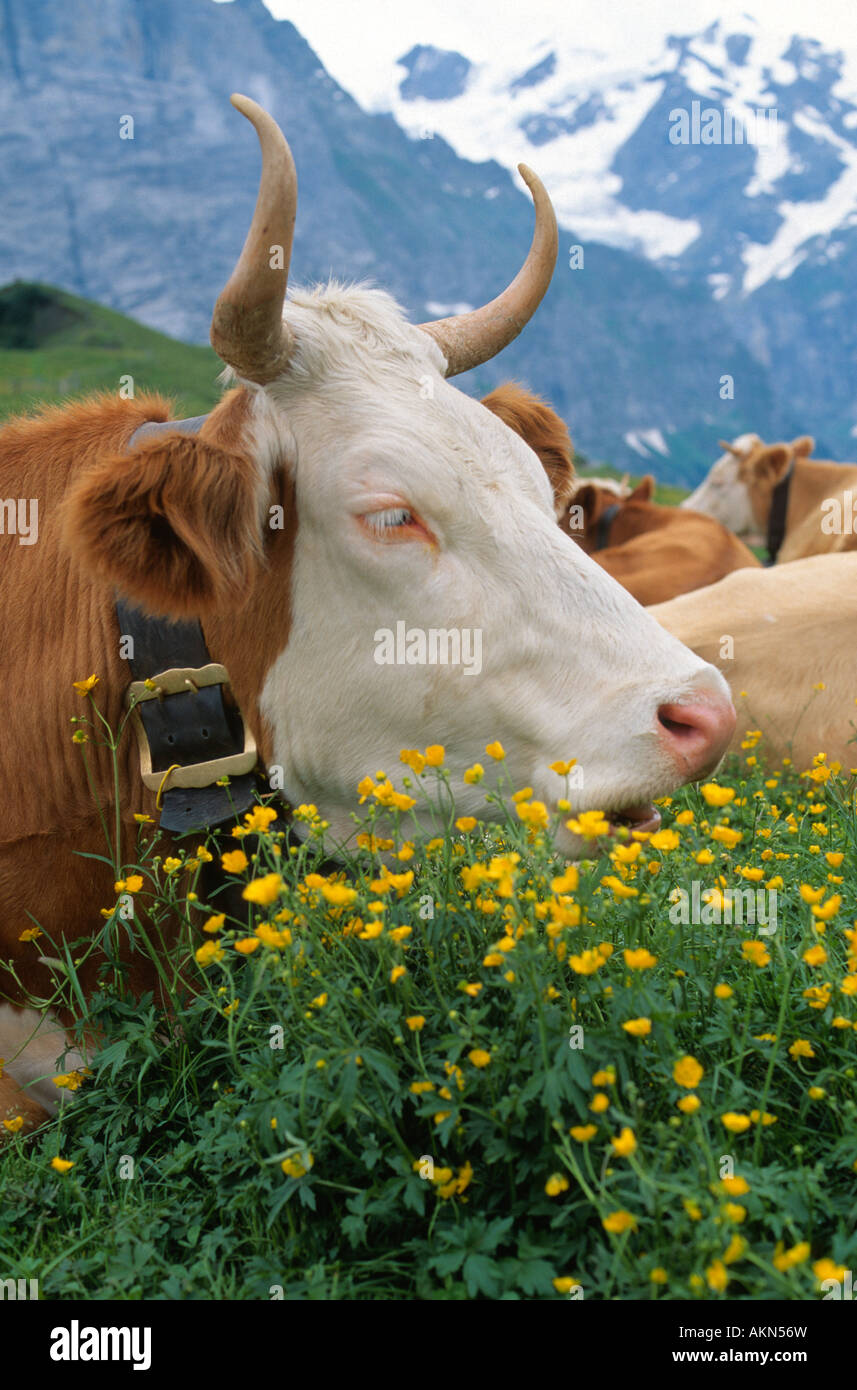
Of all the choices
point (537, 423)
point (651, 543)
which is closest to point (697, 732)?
point (537, 423)

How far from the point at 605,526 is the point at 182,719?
10.1m

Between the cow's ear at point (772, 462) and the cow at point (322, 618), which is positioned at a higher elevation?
the cow's ear at point (772, 462)

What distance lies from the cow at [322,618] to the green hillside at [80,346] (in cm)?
6833

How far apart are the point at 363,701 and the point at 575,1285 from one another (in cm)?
172

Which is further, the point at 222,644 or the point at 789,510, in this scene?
the point at 789,510

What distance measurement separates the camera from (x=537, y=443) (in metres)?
4.00

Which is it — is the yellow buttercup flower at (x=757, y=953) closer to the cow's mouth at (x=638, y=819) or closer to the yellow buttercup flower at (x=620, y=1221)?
the yellow buttercup flower at (x=620, y=1221)

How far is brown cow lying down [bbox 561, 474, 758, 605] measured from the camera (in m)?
9.70

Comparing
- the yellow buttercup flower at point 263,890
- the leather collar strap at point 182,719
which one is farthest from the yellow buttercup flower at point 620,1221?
the leather collar strap at point 182,719

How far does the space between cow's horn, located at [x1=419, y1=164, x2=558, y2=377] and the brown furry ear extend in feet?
0.61

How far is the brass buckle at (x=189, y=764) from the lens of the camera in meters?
2.87

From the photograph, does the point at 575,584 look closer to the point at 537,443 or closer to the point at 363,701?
the point at 363,701

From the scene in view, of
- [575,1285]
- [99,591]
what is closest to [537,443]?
[99,591]
